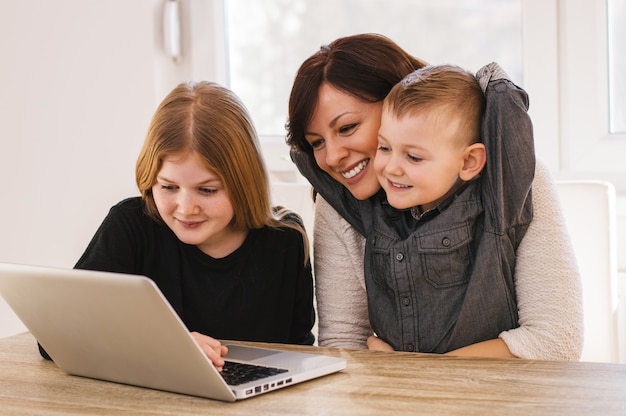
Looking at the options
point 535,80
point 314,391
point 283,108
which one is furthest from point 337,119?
point 283,108

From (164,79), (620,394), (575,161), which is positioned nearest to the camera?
(620,394)

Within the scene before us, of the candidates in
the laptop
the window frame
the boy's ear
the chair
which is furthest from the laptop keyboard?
the window frame

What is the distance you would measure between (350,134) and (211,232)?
28 centimetres

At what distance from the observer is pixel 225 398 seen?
2.91 ft

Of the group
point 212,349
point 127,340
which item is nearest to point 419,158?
point 212,349

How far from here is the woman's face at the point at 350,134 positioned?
138 centimetres

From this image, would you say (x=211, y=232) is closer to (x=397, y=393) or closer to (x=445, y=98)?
(x=445, y=98)

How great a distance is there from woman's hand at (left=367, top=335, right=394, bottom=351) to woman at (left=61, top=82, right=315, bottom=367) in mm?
199

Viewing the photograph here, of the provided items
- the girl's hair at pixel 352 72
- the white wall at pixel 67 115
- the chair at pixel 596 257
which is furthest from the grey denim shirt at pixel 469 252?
the white wall at pixel 67 115

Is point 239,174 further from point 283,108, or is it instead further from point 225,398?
point 283,108

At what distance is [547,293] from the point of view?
1.22 meters

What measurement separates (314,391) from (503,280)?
452mm

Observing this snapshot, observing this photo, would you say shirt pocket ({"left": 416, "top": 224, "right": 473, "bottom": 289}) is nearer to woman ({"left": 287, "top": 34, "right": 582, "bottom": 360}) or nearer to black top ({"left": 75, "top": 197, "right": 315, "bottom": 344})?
woman ({"left": 287, "top": 34, "right": 582, "bottom": 360})

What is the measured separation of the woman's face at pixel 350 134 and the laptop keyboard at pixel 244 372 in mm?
455
